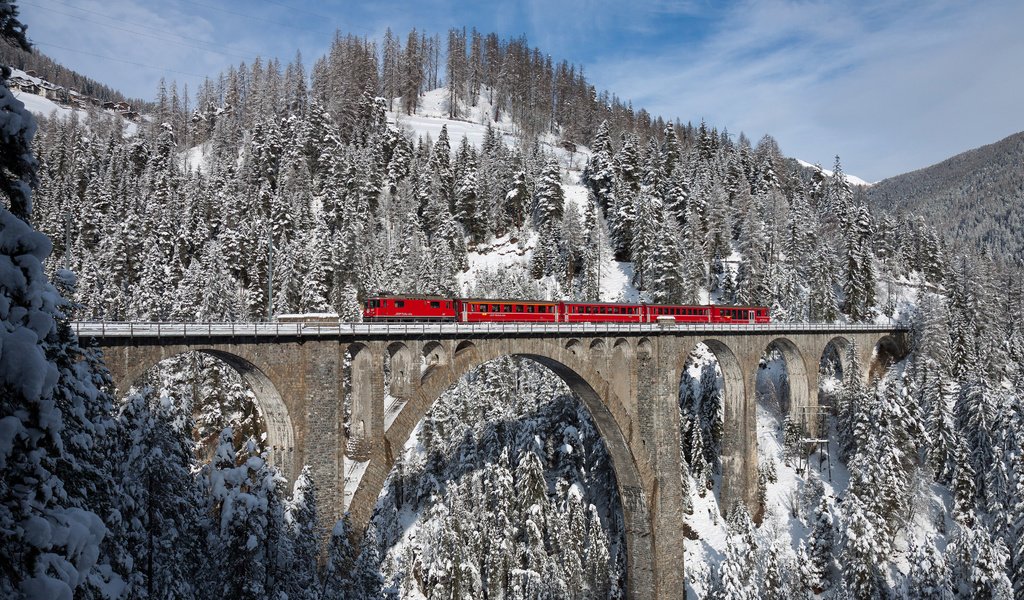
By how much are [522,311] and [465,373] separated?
226 inches

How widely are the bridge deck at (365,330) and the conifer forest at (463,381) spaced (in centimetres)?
218

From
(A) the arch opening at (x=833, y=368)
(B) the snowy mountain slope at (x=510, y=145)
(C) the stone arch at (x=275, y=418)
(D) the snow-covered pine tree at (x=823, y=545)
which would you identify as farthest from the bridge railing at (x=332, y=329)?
(B) the snowy mountain slope at (x=510, y=145)

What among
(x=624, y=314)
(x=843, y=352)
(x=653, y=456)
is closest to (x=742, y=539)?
(x=653, y=456)

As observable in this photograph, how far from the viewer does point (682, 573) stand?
3606 centimetres

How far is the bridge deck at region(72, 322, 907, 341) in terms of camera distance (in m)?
16.8

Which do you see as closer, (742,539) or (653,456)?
(653,456)

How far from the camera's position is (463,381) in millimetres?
52719

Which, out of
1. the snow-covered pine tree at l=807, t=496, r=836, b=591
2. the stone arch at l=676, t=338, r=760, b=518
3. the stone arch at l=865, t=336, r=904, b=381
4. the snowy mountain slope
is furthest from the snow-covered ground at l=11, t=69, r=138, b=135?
the snow-covered pine tree at l=807, t=496, r=836, b=591

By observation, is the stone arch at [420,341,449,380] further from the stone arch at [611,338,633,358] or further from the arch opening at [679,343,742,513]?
the arch opening at [679,343,742,513]

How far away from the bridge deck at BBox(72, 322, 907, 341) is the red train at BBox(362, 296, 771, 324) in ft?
7.12

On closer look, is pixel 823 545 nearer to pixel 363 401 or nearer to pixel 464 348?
pixel 464 348

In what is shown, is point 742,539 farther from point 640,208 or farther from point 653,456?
point 640,208

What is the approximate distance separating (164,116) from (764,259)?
393 feet

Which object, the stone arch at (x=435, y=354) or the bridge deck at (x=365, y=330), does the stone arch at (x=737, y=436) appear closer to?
the bridge deck at (x=365, y=330)
